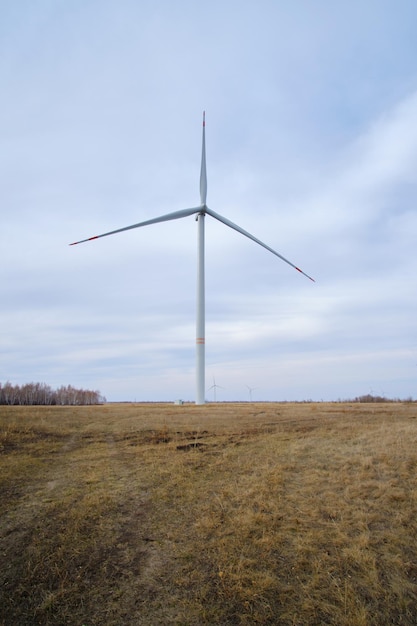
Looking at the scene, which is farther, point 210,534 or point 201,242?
point 201,242

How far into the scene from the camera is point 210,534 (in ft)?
39.7

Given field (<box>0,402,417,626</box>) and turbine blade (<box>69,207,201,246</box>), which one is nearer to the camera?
field (<box>0,402,417,626</box>)

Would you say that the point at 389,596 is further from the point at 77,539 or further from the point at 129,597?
the point at 77,539

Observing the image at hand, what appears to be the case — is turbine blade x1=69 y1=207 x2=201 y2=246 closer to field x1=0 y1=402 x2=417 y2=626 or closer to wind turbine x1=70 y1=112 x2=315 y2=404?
wind turbine x1=70 y1=112 x2=315 y2=404

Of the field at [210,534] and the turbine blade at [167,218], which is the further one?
the turbine blade at [167,218]

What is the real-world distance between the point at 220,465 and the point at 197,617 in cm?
1084

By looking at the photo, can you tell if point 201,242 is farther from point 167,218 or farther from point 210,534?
point 210,534

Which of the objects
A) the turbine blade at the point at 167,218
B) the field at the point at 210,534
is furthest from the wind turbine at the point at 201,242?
the field at the point at 210,534

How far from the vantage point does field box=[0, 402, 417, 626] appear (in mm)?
8820

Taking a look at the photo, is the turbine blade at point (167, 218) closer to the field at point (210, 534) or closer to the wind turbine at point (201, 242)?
the wind turbine at point (201, 242)

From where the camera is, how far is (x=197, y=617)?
8516 mm

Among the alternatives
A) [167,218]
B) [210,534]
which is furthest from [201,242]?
[210,534]

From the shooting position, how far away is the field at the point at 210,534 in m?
8.82

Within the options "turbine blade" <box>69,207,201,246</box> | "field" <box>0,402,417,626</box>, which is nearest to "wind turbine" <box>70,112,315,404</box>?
"turbine blade" <box>69,207,201,246</box>
